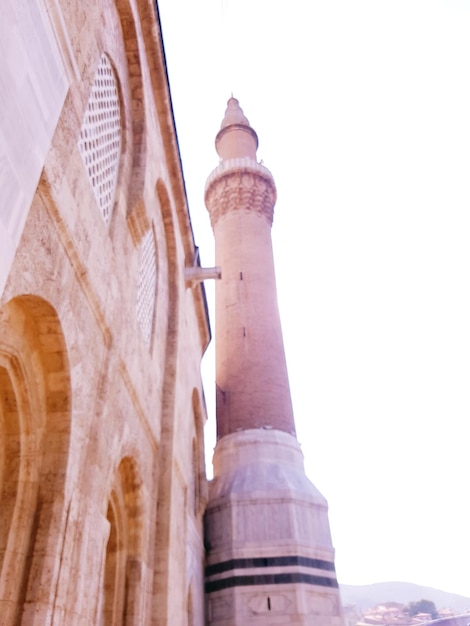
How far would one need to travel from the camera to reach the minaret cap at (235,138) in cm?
1750

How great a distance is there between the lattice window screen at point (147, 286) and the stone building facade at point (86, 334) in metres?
0.04

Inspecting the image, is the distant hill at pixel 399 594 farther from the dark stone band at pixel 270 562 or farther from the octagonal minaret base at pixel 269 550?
the dark stone band at pixel 270 562

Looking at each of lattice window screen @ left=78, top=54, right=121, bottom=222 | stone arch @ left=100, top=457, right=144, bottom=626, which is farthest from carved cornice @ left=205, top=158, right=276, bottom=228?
stone arch @ left=100, top=457, right=144, bottom=626

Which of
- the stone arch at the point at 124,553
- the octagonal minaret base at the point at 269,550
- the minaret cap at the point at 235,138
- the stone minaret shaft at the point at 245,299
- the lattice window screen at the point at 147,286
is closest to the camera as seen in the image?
the stone arch at the point at 124,553

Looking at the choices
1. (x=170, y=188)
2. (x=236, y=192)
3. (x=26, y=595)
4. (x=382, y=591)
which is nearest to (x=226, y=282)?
(x=236, y=192)

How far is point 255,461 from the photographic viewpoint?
11.4 m

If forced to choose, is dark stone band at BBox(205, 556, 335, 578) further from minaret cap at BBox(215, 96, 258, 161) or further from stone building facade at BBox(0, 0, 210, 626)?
minaret cap at BBox(215, 96, 258, 161)

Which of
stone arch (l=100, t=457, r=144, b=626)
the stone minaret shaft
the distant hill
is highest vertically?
the distant hill

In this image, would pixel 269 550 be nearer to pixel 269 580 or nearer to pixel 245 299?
pixel 269 580

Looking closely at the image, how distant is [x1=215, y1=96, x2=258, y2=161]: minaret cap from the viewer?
17.5 meters

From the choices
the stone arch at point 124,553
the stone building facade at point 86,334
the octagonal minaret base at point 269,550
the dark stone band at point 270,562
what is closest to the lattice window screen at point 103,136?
the stone building facade at point 86,334

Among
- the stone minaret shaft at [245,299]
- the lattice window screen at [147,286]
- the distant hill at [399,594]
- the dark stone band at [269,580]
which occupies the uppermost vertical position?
the distant hill at [399,594]

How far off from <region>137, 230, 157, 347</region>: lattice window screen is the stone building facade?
0.04 m

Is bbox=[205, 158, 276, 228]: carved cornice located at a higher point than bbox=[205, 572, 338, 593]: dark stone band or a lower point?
higher
